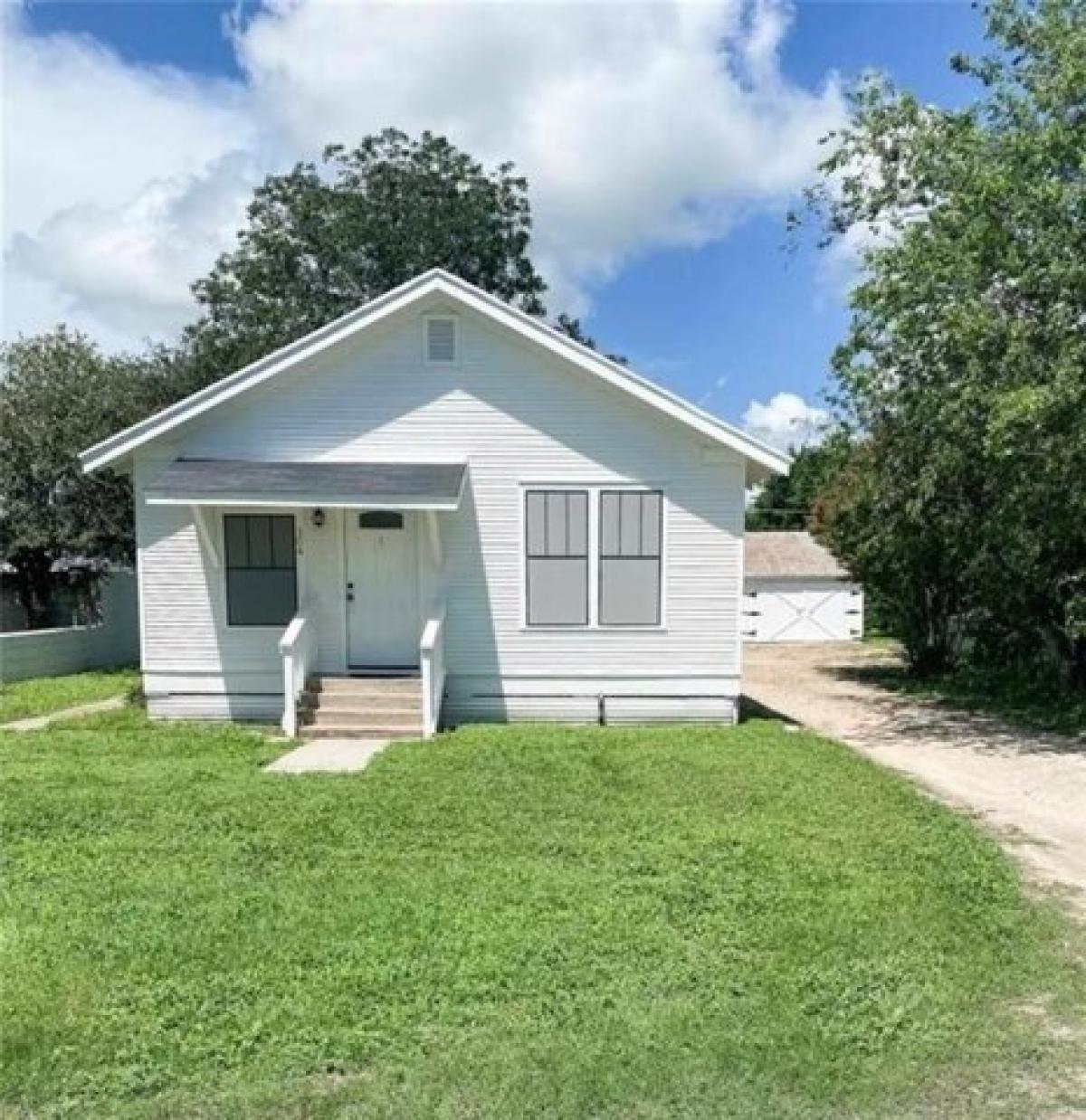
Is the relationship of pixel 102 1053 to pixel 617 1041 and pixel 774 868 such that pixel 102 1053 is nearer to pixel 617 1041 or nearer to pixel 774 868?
pixel 617 1041

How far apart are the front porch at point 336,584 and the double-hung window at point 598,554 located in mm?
1160

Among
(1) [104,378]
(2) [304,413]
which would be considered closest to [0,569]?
(1) [104,378]

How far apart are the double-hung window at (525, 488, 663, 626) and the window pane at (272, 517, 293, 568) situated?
9.74ft

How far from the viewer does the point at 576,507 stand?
1169cm

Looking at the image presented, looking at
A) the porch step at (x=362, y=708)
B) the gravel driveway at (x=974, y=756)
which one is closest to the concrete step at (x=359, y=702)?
the porch step at (x=362, y=708)

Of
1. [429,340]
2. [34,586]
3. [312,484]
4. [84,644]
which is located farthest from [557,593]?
[34,586]

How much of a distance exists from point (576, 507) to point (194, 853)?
6679 millimetres

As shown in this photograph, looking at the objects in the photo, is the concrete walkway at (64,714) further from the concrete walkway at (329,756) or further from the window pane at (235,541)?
the concrete walkway at (329,756)

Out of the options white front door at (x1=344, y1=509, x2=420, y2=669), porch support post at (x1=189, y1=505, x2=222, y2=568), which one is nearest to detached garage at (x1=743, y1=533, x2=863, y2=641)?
white front door at (x1=344, y1=509, x2=420, y2=669)

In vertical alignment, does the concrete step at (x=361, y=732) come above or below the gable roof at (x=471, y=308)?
below

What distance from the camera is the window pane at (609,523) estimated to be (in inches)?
460

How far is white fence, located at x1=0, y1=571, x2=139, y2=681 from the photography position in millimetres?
16359

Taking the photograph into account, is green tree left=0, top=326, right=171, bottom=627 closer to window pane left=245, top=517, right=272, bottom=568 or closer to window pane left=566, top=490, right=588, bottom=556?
window pane left=245, top=517, right=272, bottom=568

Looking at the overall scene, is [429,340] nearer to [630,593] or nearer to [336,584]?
[336,584]
